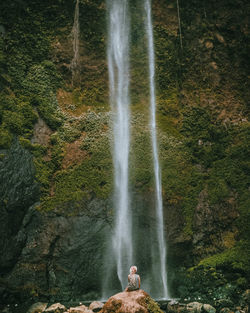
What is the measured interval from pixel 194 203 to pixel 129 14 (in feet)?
35.6

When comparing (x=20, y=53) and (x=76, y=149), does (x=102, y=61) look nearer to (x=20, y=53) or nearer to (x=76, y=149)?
(x=20, y=53)

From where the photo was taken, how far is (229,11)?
1947 cm

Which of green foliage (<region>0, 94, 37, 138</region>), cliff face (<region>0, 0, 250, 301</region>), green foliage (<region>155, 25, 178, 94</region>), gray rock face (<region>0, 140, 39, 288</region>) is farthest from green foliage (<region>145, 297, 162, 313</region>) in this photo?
green foliage (<region>155, 25, 178, 94</region>)

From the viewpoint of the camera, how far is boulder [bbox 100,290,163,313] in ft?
27.9

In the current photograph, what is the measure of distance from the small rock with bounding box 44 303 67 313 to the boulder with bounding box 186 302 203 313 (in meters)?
4.20

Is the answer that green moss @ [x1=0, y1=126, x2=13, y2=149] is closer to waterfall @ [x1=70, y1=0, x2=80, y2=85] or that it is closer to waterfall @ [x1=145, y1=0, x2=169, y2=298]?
waterfall @ [x1=70, y1=0, x2=80, y2=85]

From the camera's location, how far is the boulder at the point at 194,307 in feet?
38.7

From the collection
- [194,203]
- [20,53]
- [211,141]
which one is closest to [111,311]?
[194,203]

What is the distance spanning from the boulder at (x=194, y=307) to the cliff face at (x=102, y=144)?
1557mm

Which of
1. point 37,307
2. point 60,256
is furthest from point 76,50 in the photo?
point 37,307

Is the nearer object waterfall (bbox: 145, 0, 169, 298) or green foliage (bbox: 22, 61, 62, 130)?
waterfall (bbox: 145, 0, 169, 298)

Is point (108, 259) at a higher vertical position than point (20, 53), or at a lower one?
lower

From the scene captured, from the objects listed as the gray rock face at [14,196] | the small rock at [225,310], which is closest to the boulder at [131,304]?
the small rock at [225,310]

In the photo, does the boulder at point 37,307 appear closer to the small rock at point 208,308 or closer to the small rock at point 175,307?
the small rock at point 175,307
